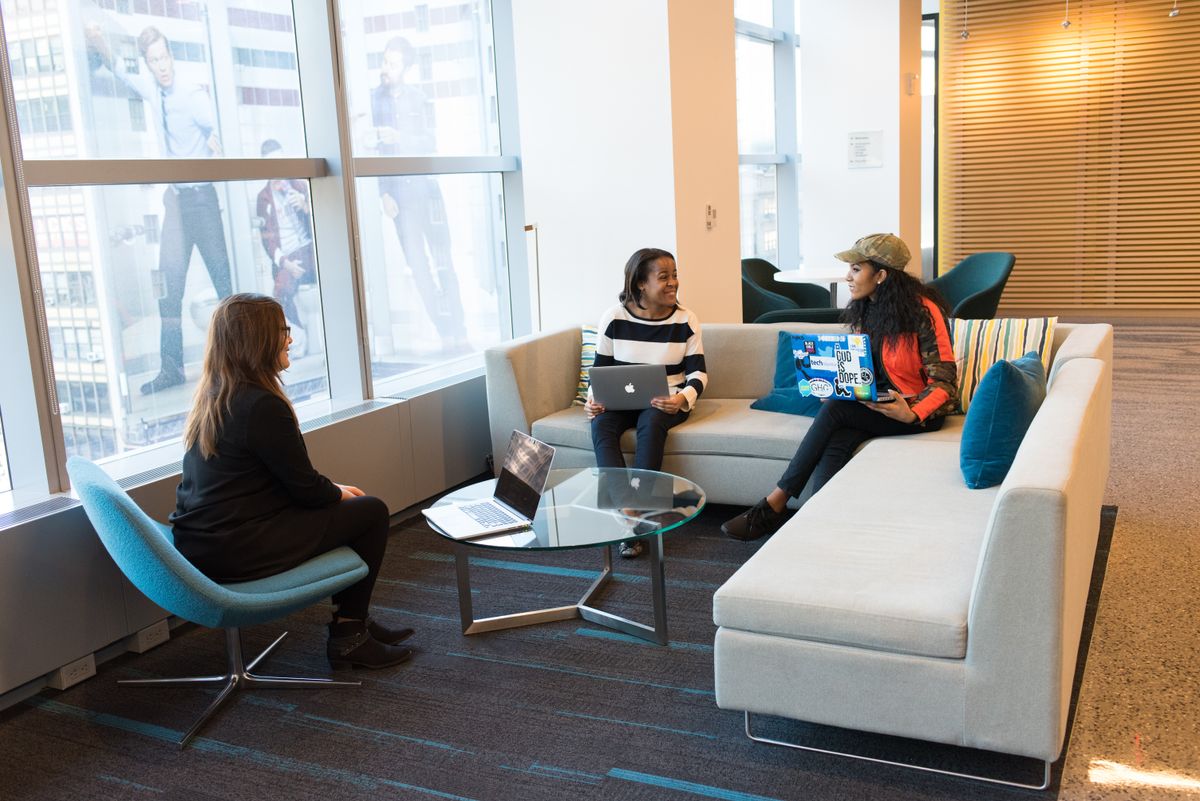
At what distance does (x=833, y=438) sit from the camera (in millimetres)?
4258

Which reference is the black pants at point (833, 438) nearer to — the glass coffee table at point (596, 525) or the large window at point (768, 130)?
the glass coffee table at point (596, 525)

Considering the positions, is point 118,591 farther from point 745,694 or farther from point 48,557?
point 745,694

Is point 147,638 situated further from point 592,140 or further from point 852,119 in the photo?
point 852,119

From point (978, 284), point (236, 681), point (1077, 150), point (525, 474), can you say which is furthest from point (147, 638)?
point (1077, 150)

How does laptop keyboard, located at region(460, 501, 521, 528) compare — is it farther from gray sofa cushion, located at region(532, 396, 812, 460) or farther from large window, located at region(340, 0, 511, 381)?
large window, located at region(340, 0, 511, 381)

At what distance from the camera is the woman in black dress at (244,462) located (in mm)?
3070

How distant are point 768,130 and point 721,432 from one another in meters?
A: 5.61

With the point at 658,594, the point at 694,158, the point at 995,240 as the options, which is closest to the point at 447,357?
the point at 694,158

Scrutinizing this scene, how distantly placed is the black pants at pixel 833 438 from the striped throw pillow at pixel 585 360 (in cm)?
122

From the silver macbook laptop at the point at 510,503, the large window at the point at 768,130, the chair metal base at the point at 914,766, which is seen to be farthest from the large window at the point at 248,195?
the large window at the point at 768,130

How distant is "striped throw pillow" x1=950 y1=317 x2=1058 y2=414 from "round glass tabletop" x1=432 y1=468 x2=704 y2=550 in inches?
60.9

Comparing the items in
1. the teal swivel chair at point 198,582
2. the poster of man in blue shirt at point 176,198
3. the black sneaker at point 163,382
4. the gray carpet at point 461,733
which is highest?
the poster of man in blue shirt at point 176,198

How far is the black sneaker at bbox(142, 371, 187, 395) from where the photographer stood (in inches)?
157

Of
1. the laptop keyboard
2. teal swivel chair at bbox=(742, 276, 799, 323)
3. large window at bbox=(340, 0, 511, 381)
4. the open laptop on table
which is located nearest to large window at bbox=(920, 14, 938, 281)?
teal swivel chair at bbox=(742, 276, 799, 323)
